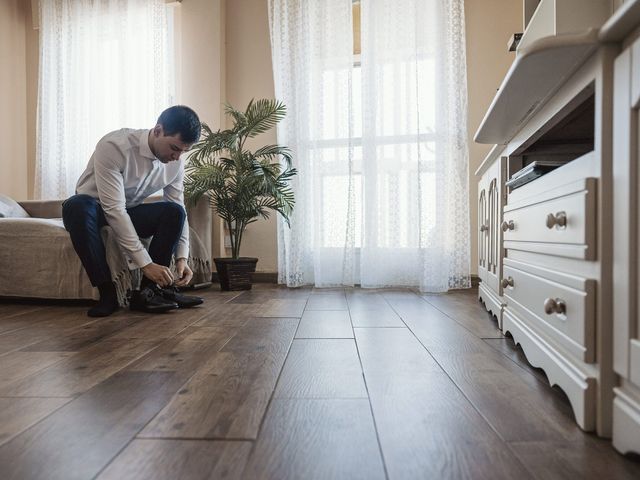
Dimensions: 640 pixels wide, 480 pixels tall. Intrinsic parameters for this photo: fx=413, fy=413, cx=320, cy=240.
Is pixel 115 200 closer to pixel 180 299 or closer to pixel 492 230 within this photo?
pixel 180 299

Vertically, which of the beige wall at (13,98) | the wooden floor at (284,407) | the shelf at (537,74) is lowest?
the wooden floor at (284,407)

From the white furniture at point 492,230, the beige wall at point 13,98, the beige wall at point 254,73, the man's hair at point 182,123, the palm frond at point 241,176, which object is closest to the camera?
the white furniture at point 492,230

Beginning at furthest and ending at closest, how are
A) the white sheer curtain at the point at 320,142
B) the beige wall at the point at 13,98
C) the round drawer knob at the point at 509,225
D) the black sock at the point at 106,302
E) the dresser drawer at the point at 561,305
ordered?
the beige wall at the point at 13,98
the white sheer curtain at the point at 320,142
the black sock at the point at 106,302
the round drawer knob at the point at 509,225
the dresser drawer at the point at 561,305

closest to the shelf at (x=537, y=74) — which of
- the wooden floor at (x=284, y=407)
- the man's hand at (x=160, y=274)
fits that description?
the wooden floor at (x=284, y=407)

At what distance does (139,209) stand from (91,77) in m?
2.03

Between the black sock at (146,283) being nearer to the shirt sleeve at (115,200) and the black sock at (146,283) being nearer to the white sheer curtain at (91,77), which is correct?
the shirt sleeve at (115,200)

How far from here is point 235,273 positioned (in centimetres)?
274

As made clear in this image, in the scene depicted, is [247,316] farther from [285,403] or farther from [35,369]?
[285,403]

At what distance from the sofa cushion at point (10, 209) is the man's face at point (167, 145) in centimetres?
139

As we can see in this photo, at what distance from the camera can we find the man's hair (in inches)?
66.8

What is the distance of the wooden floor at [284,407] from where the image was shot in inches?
23.2

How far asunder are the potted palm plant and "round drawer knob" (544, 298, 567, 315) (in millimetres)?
2043

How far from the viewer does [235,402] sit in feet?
2.67

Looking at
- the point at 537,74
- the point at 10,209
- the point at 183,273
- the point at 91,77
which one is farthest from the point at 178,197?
the point at 91,77
